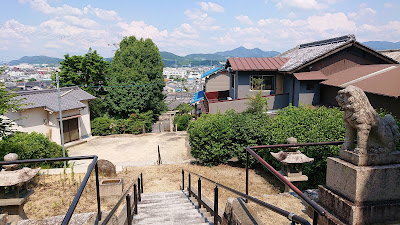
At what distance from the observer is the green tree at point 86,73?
28766 mm

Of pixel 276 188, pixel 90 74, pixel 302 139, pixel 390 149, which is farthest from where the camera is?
pixel 90 74

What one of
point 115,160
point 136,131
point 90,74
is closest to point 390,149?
point 115,160

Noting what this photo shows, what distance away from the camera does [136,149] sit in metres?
18.6

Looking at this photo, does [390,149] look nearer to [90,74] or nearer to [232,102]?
[232,102]

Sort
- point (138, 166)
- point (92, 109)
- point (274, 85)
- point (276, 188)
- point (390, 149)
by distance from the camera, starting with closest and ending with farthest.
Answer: point (390, 149) → point (276, 188) → point (138, 166) → point (274, 85) → point (92, 109)

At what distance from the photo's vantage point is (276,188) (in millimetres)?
9312

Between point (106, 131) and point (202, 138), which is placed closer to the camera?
point (202, 138)

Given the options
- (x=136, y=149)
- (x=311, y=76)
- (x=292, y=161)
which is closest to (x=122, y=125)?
(x=136, y=149)

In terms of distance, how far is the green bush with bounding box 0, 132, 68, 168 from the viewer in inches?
412

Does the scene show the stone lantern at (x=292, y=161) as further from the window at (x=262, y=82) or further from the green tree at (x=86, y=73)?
the green tree at (x=86, y=73)

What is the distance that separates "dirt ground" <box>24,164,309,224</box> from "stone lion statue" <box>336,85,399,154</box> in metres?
1.61

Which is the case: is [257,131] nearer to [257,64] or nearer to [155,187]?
[155,187]

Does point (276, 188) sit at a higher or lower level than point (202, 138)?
lower

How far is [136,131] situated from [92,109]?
229 inches
